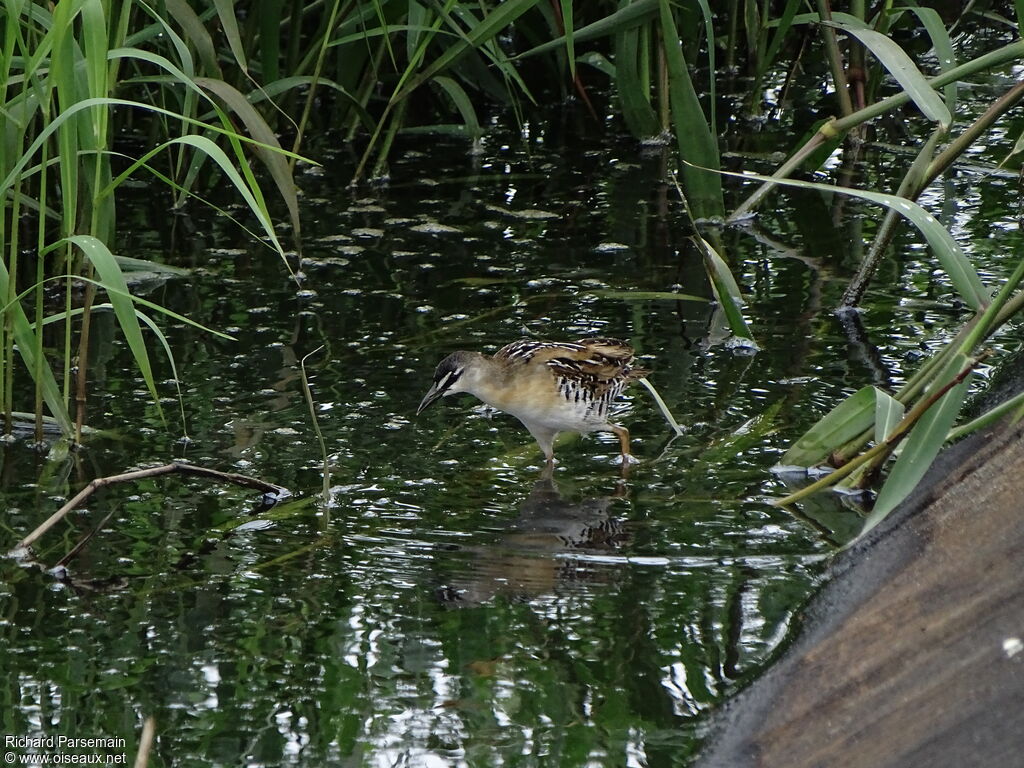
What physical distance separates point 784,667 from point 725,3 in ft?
22.0

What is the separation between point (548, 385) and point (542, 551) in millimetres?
873

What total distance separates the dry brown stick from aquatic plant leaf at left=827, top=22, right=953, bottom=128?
2.31 meters

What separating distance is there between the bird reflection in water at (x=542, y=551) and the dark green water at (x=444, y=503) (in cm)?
1

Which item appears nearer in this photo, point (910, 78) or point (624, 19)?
point (910, 78)

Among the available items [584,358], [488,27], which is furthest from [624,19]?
[584,358]

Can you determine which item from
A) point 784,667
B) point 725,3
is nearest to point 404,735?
point 784,667

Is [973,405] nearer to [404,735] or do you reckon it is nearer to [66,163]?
[404,735]

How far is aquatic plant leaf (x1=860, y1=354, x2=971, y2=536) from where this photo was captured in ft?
11.5

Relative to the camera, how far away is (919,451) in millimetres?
3604

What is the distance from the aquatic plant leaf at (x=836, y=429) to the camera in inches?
175

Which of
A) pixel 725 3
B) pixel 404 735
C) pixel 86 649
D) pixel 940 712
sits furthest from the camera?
pixel 725 3

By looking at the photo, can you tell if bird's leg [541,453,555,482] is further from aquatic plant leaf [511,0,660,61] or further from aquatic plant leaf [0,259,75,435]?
aquatic plant leaf [511,0,660,61]

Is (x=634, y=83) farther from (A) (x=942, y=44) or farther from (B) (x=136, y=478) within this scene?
(B) (x=136, y=478)

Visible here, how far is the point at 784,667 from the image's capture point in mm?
3482
